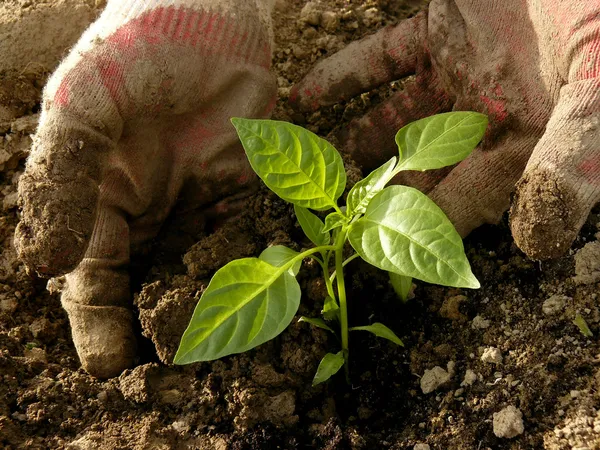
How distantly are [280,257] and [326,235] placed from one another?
11 centimetres

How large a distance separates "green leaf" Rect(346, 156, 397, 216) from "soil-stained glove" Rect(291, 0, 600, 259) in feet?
0.69

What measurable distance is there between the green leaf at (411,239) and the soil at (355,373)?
29 cm

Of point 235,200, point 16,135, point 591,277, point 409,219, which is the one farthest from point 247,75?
point 591,277

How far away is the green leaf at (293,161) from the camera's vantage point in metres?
0.97

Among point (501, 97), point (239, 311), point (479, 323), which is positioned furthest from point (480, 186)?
point (239, 311)

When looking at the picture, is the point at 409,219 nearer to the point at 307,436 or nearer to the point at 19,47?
the point at 307,436

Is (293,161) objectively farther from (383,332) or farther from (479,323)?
(479,323)

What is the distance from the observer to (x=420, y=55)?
1387 millimetres

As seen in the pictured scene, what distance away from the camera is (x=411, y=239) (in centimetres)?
85

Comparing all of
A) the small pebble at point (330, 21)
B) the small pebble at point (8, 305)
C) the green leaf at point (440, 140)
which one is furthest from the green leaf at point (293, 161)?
the small pebble at point (330, 21)

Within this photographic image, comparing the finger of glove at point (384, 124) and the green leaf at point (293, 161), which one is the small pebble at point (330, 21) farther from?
the green leaf at point (293, 161)

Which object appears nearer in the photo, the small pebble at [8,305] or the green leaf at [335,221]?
the green leaf at [335,221]

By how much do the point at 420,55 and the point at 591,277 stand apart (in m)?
0.62

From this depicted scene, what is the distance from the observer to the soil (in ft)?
3.26
